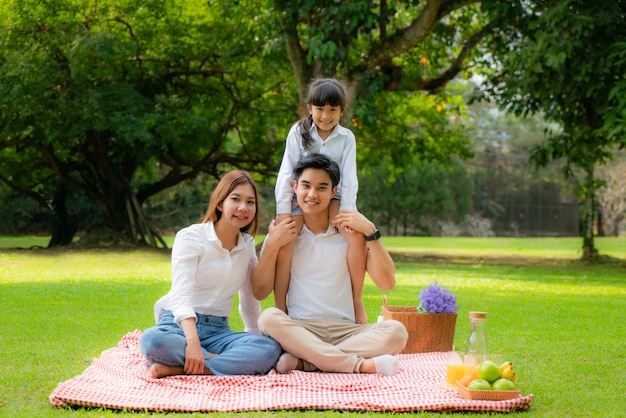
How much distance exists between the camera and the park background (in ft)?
24.5

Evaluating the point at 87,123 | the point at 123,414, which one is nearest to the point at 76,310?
the point at 123,414

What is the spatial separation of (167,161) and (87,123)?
3036 mm

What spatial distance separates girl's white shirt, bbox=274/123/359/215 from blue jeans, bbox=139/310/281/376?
3.07 ft

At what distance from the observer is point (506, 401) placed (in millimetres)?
4020

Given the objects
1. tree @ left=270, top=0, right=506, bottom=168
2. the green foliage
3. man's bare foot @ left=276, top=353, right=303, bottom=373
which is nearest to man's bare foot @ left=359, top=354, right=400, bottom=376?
man's bare foot @ left=276, top=353, right=303, bottom=373

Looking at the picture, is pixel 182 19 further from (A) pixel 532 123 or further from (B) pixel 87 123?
(A) pixel 532 123

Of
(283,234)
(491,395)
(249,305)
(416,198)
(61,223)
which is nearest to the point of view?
(491,395)

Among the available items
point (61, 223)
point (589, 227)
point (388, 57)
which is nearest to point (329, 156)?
point (388, 57)

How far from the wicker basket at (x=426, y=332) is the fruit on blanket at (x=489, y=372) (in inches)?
61.4

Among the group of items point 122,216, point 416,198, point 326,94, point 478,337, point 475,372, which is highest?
point 326,94

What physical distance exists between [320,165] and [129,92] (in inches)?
521

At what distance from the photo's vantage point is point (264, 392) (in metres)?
4.30

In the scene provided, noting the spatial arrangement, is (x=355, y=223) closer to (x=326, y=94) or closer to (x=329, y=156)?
(x=329, y=156)

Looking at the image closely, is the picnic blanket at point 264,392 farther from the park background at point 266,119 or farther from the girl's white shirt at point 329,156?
the girl's white shirt at point 329,156
